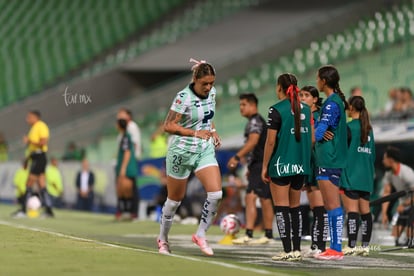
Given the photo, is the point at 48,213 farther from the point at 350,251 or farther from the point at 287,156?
the point at 287,156

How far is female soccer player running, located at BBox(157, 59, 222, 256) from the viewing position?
11297mm

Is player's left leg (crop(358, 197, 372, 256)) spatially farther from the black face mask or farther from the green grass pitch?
the black face mask

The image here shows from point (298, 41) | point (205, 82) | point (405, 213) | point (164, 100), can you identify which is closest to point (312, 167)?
point (205, 82)

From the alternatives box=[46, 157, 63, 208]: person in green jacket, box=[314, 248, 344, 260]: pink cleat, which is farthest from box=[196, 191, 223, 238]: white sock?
box=[46, 157, 63, 208]: person in green jacket

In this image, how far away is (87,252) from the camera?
10602 mm

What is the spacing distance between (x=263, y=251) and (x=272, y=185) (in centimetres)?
190

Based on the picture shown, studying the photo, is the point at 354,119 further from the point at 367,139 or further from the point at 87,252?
the point at 87,252

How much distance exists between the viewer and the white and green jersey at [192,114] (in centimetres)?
1130

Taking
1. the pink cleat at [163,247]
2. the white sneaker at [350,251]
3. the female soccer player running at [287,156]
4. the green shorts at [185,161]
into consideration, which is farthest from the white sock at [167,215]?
the white sneaker at [350,251]

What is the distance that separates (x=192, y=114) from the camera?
1135 centimetres

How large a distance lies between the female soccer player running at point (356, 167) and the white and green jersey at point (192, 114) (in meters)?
1.96

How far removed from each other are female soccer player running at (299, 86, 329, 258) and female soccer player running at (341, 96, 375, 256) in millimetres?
345

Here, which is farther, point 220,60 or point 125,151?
point 220,60

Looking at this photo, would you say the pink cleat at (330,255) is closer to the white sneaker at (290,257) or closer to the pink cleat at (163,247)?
the white sneaker at (290,257)
